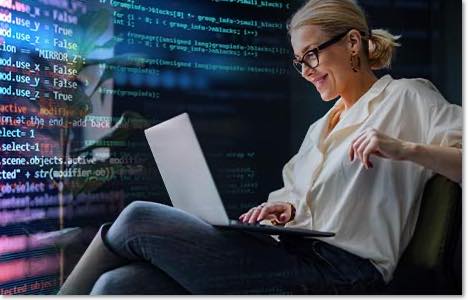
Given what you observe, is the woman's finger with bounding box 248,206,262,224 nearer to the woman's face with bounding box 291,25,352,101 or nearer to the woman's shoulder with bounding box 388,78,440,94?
the woman's face with bounding box 291,25,352,101

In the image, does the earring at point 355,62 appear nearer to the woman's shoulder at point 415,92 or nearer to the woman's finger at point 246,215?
the woman's shoulder at point 415,92

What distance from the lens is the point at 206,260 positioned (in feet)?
4.02

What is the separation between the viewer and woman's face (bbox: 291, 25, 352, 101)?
54.1 inches

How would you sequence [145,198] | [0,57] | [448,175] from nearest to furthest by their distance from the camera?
[448,175], [0,57], [145,198]

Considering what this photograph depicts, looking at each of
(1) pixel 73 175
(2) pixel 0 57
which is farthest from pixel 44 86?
(1) pixel 73 175

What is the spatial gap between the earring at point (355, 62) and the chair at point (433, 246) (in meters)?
0.34

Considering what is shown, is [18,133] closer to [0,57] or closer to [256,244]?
[0,57]

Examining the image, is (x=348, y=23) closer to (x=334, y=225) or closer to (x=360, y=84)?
(x=360, y=84)

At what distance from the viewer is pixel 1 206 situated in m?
1.34

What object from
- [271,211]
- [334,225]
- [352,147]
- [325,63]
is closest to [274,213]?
[271,211]

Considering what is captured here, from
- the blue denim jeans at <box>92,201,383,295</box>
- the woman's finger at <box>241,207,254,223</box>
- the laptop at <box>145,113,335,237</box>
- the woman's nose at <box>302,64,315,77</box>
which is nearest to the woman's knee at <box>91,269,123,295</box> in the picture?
the blue denim jeans at <box>92,201,383,295</box>

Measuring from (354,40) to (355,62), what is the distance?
0.05 m

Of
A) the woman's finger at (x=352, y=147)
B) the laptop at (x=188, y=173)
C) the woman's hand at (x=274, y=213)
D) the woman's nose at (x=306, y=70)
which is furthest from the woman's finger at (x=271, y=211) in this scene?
the woman's nose at (x=306, y=70)

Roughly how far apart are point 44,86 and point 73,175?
0.76 ft
